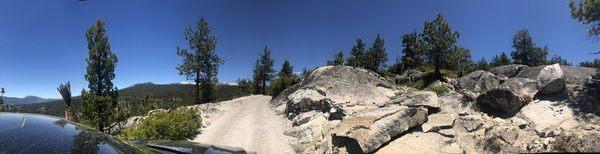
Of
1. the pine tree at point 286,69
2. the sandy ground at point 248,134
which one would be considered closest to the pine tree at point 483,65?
the pine tree at point 286,69

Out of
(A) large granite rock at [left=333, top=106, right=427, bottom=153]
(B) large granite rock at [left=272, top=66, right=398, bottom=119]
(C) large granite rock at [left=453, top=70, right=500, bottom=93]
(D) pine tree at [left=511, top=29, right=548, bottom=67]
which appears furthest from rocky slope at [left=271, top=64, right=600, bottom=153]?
(D) pine tree at [left=511, top=29, right=548, bottom=67]

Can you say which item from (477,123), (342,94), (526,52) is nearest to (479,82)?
(342,94)

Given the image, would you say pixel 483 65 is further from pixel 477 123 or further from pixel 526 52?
pixel 477 123

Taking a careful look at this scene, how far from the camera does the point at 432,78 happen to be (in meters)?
37.3

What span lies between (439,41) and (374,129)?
2662 cm

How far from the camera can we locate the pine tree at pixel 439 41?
120 feet

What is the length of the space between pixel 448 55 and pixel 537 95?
21.2 m

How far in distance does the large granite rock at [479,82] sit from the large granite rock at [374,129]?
10.3 m

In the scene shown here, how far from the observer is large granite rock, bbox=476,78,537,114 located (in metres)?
14.9

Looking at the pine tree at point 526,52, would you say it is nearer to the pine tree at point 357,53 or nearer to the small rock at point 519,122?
the pine tree at point 357,53

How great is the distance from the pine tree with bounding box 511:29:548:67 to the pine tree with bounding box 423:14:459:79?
1401 inches

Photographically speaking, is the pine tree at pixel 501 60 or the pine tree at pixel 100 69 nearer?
the pine tree at pixel 100 69

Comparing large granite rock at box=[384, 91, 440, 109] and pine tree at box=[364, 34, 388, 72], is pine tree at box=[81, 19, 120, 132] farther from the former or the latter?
pine tree at box=[364, 34, 388, 72]

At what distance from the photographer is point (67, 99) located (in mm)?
21297
